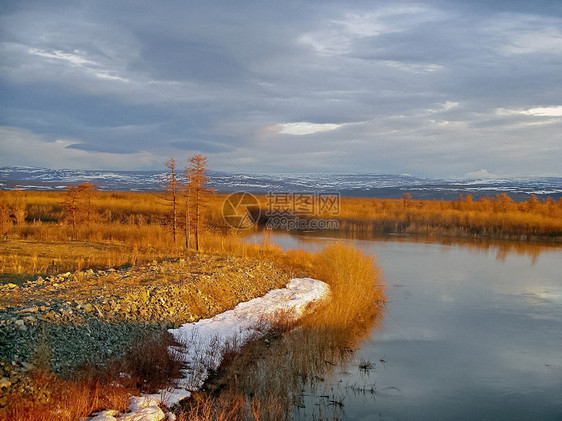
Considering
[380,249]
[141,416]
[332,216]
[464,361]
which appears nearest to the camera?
[141,416]

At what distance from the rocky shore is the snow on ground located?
387 mm

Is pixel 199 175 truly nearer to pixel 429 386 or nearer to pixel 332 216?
pixel 429 386

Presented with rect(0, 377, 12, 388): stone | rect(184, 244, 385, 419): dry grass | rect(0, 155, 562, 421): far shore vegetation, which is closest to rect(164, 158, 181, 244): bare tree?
rect(0, 155, 562, 421): far shore vegetation

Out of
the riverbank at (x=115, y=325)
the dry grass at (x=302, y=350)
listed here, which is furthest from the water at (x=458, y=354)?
the riverbank at (x=115, y=325)

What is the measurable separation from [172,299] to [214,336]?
143 centimetres

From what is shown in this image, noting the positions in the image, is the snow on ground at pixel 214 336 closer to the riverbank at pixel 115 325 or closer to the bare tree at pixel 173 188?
the riverbank at pixel 115 325

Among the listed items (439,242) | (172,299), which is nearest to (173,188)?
(172,299)

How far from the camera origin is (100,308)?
323 inches

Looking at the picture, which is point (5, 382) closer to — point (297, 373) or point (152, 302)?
point (152, 302)

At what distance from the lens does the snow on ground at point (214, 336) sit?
6.32 meters

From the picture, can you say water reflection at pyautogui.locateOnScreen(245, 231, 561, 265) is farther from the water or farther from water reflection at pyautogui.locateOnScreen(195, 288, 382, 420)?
water reflection at pyautogui.locateOnScreen(195, 288, 382, 420)

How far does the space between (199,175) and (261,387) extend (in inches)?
398

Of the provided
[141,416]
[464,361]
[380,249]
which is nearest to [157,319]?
[141,416]

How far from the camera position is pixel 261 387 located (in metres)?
7.99
